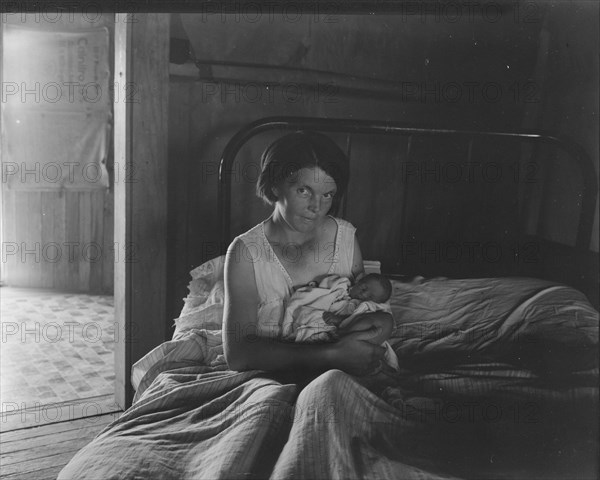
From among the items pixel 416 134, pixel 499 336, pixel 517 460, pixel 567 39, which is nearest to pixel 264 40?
pixel 416 134

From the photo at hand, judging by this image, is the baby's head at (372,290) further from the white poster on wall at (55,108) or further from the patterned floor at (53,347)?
the white poster on wall at (55,108)

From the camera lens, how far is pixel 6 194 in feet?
11.1

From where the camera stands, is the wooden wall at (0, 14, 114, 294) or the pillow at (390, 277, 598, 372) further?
the wooden wall at (0, 14, 114, 294)

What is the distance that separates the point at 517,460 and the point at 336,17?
1.54 meters

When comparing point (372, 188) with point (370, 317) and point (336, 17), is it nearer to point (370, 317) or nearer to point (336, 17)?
point (336, 17)

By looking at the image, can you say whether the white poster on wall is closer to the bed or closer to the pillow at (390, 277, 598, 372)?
the bed

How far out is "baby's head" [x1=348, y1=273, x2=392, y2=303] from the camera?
137 centimetres

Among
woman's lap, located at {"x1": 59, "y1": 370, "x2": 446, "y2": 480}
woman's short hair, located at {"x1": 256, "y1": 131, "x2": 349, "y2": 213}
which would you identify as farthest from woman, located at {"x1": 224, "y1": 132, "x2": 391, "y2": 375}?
woman's lap, located at {"x1": 59, "y1": 370, "x2": 446, "y2": 480}

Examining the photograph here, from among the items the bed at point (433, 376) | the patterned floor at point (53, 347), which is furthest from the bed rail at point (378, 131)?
the patterned floor at point (53, 347)

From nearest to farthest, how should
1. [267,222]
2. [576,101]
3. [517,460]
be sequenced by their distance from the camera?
[517,460] < [267,222] < [576,101]

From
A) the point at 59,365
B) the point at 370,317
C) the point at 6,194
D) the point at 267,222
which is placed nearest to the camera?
the point at 370,317

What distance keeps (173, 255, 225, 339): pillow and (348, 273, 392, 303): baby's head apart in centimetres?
40

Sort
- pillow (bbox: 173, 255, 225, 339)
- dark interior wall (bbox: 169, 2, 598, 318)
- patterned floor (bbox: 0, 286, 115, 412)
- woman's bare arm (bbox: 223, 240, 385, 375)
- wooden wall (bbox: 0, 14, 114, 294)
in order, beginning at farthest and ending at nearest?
wooden wall (bbox: 0, 14, 114, 294) < patterned floor (bbox: 0, 286, 115, 412) < dark interior wall (bbox: 169, 2, 598, 318) < pillow (bbox: 173, 255, 225, 339) < woman's bare arm (bbox: 223, 240, 385, 375)

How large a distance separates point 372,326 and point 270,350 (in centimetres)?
24
